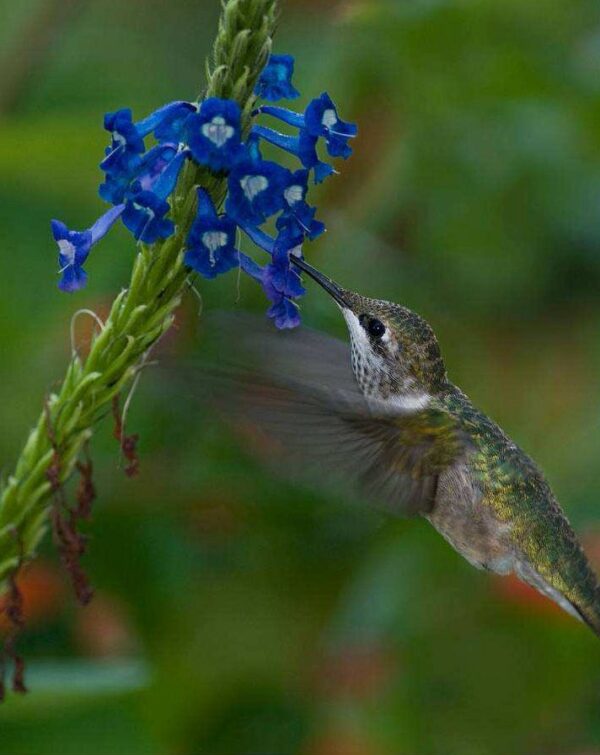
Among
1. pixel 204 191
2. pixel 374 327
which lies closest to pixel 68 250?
pixel 204 191

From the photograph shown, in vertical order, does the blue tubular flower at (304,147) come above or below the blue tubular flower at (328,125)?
below

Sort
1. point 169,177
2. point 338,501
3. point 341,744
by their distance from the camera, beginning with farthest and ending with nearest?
point 341,744, point 338,501, point 169,177

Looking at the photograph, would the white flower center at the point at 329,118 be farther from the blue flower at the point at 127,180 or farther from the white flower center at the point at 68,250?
the white flower center at the point at 68,250

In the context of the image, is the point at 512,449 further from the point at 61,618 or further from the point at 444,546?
the point at 61,618

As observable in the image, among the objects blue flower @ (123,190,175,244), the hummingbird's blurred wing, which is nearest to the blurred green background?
the hummingbird's blurred wing

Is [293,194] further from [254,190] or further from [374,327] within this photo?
[374,327]

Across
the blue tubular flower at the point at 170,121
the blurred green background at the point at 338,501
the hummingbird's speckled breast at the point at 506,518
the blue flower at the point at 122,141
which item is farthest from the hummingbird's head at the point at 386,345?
the blurred green background at the point at 338,501

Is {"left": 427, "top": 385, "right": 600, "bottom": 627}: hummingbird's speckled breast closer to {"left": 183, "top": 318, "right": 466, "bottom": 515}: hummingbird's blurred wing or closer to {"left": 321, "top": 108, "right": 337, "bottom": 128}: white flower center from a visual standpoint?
{"left": 183, "top": 318, "right": 466, "bottom": 515}: hummingbird's blurred wing
